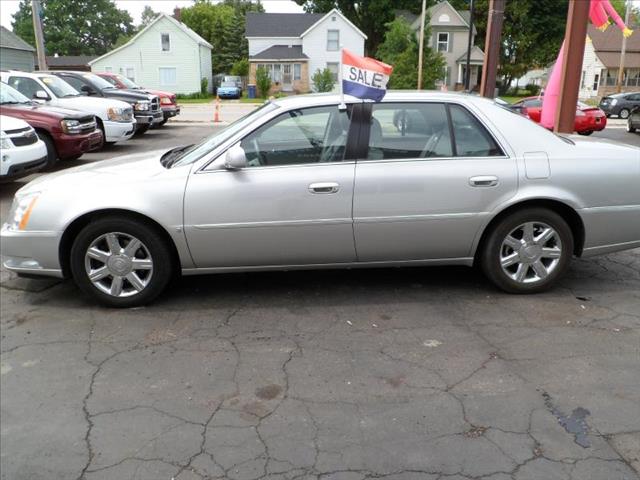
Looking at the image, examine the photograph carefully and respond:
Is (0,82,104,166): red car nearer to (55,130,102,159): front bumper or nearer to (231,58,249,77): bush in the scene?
(55,130,102,159): front bumper

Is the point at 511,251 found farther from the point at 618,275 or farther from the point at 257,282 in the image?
the point at 257,282

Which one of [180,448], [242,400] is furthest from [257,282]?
[180,448]

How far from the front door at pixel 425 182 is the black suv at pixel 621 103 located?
1138 inches

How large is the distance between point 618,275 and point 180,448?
405 cm

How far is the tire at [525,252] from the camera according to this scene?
448 cm

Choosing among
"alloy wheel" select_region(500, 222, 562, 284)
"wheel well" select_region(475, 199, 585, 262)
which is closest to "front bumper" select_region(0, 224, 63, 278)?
"wheel well" select_region(475, 199, 585, 262)

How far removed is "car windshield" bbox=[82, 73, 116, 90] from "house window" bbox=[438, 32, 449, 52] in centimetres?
3911

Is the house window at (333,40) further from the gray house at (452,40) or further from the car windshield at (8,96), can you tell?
the car windshield at (8,96)

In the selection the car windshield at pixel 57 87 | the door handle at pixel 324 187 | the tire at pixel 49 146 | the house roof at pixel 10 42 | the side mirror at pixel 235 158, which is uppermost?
the house roof at pixel 10 42

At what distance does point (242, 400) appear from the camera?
127 inches

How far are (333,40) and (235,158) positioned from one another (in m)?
47.9

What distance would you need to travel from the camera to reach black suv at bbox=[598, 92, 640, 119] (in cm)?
2947

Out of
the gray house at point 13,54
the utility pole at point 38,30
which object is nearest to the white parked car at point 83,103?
the utility pole at point 38,30

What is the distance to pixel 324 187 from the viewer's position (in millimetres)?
4277
